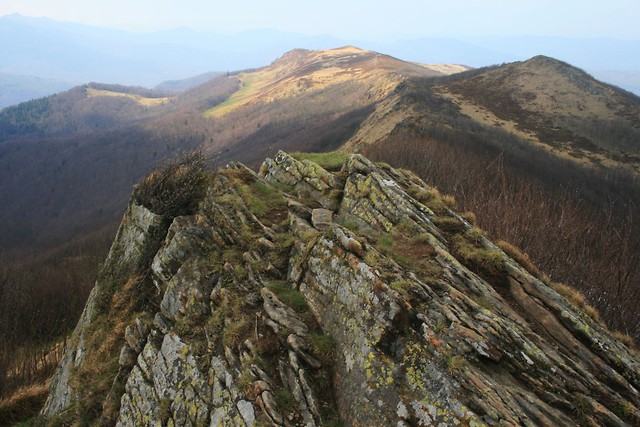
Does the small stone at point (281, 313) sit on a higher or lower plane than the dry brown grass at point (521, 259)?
lower

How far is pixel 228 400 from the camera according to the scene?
838 centimetres

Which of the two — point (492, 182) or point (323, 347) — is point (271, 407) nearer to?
point (323, 347)

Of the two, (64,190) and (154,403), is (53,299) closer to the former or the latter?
(154,403)

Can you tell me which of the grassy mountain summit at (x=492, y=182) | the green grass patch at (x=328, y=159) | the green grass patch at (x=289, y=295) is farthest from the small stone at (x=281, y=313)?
the green grass patch at (x=328, y=159)

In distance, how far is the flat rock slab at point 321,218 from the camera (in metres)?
12.8

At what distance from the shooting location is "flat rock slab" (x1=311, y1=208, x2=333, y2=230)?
12.8m

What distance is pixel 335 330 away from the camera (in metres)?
9.02

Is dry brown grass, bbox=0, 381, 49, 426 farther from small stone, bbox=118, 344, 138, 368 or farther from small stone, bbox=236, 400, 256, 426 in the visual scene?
small stone, bbox=236, 400, 256, 426

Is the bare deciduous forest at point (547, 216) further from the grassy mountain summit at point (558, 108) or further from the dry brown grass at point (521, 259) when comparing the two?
the grassy mountain summit at point (558, 108)

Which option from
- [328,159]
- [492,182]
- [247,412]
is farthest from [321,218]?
[492,182]

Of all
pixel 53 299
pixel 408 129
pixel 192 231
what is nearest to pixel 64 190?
pixel 53 299

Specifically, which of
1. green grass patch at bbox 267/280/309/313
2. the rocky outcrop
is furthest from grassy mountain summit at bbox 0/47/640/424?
green grass patch at bbox 267/280/309/313

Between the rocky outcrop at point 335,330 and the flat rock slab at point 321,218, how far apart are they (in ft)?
0.16

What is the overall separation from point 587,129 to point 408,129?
201 feet
